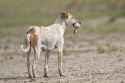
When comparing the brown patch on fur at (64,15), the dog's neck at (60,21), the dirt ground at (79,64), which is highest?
the brown patch on fur at (64,15)

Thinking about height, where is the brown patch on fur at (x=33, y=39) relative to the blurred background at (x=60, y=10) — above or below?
below

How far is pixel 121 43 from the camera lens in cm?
3023

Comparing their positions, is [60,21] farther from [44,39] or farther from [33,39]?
[33,39]

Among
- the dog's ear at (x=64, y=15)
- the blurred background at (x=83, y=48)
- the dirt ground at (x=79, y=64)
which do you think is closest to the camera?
the dirt ground at (x=79, y=64)

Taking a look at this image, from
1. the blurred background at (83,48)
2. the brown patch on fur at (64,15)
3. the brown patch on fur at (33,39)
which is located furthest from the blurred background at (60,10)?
the brown patch on fur at (33,39)

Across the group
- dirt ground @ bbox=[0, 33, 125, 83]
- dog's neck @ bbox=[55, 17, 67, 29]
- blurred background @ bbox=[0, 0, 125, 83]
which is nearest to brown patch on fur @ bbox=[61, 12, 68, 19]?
dog's neck @ bbox=[55, 17, 67, 29]

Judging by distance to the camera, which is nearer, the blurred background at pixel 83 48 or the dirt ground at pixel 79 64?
the dirt ground at pixel 79 64

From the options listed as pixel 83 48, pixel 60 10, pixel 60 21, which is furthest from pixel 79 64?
pixel 60 10

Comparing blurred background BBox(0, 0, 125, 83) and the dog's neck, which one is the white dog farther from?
blurred background BBox(0, 0, 125, 83)

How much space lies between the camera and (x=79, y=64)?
21.8 meters

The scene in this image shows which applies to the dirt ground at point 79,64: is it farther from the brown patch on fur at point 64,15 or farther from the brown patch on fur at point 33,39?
the brown patch on fur at point 64,15

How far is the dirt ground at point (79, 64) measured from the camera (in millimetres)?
18047

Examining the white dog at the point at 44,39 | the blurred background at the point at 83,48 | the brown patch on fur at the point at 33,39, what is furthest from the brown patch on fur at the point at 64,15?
the brown patch on fur at the point at 33,39

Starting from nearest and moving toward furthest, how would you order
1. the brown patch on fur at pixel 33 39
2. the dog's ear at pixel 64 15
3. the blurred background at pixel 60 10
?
the brown patch on fur at pixel 33 39, the dog's ear at pixel 64 15, the blurred background at pixel 60 10
